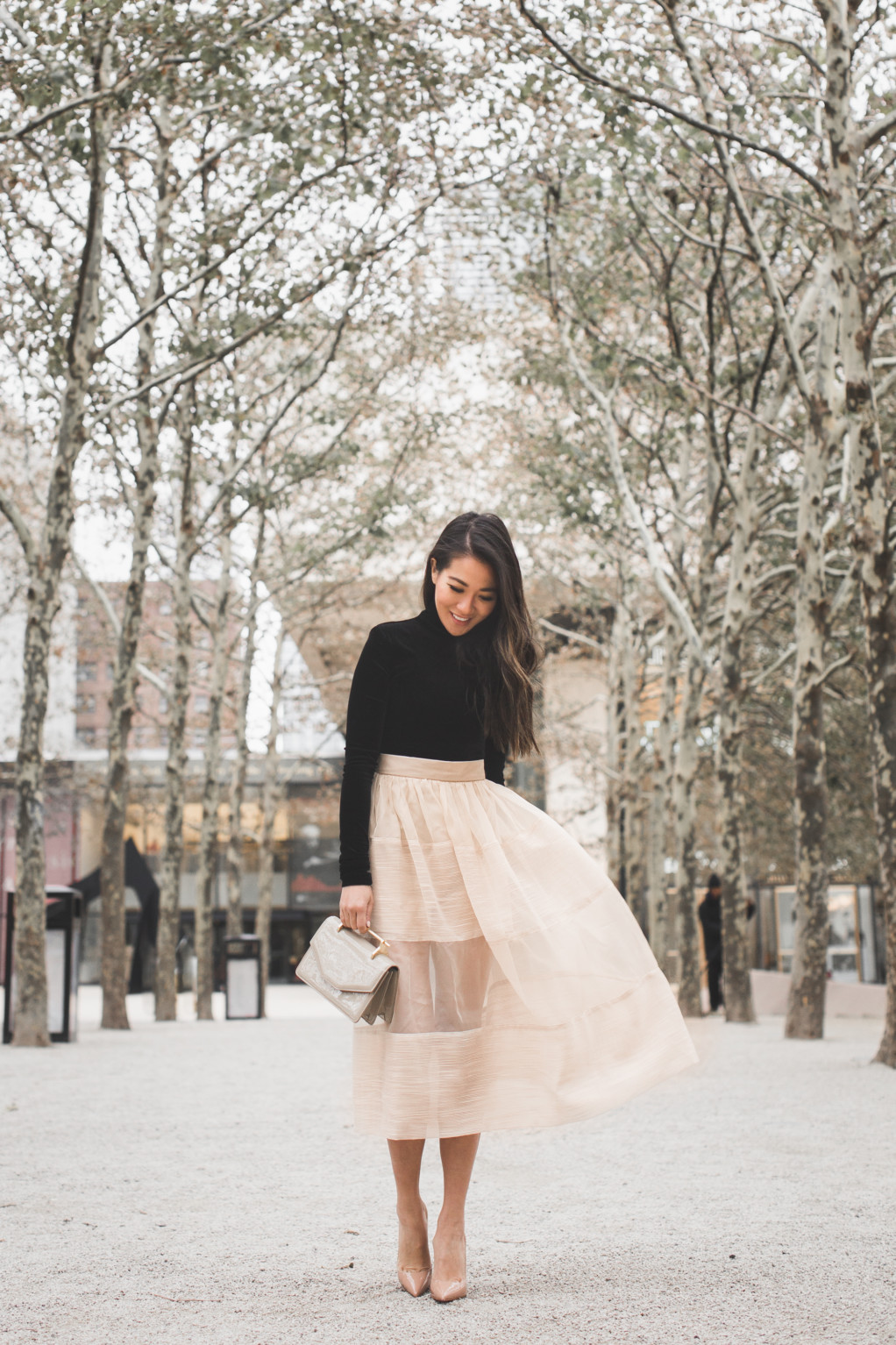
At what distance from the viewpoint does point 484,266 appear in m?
17.8

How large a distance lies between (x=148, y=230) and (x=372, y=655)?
49.0 ft

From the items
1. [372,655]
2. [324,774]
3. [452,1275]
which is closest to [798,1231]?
[452,1275]

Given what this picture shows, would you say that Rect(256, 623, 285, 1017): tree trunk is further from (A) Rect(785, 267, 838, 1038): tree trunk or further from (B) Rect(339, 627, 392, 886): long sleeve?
(B) Rect(339, 627, 392, 886): long sleeve

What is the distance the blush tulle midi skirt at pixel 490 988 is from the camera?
11.6 ft

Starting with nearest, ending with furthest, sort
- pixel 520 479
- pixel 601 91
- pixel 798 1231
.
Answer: pixel 798 1231 → pixel 601 91 → pixel 520 479

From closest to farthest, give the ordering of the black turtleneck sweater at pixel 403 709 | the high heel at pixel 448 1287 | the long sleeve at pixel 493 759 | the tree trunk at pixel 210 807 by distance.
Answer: the high heel at pixel 448 1287 < the black turtleneck sweater at pixel 403 709 < the long sleeve at pixel 493 759 < the tree trunk at pixel 210 807

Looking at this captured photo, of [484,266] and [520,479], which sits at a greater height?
[484,266]

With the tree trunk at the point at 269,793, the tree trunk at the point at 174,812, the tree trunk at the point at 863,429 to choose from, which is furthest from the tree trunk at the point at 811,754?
the tree trunk at the point at 269,793

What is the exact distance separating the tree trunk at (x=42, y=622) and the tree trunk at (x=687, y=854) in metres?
7.92

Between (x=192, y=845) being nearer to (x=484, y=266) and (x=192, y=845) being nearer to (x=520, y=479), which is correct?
(x=520, y=479)

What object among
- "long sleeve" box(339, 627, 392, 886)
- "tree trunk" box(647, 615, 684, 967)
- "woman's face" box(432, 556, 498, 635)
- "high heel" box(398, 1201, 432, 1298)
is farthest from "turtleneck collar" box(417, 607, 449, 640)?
"tree trunk" box(647, 615, 684, 967)

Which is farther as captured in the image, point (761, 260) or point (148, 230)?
point (148, 230)

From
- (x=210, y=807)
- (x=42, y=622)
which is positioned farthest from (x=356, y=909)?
(x=210, y=807)

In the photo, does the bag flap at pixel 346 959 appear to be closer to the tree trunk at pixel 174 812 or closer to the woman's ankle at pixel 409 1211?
the woman's ankle at pixel 409 1211
